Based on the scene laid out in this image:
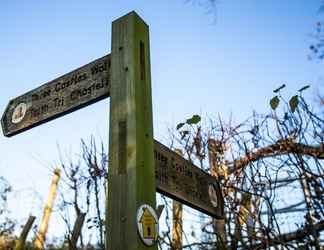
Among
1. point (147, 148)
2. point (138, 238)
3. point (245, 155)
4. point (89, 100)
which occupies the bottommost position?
point (138, 238)

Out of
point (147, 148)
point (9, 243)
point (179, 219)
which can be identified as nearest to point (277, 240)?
point (179, 219)

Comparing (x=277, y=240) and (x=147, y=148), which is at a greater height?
(x=147, y=148)

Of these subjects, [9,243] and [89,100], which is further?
[9,243]

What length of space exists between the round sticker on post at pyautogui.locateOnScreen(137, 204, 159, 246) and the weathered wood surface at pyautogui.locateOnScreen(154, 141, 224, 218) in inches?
8.7

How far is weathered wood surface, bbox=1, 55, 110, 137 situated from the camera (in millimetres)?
1531

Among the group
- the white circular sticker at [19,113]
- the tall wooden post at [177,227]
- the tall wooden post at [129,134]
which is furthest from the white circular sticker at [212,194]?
the white circular sticker at [19,113]

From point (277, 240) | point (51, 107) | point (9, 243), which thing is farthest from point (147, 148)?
point (9, 243)

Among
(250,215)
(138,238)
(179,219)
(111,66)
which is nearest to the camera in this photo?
(138,238)

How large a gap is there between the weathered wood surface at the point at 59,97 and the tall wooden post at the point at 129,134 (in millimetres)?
121

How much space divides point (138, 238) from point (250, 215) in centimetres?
152

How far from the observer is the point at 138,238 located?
1118 mm

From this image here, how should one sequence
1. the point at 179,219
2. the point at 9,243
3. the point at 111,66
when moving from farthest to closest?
1. the point at 9,243
2. the point at 179,219
3. the point at 111,66

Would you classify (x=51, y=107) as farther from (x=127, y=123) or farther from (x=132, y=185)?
(x=132, y=185)

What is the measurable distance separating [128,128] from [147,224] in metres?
0.36
